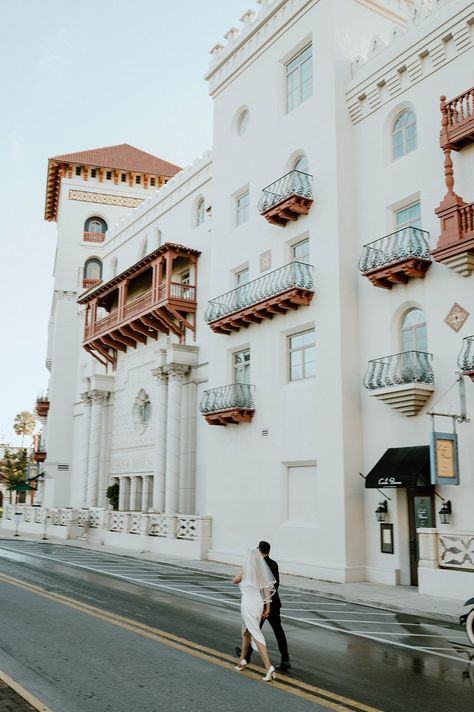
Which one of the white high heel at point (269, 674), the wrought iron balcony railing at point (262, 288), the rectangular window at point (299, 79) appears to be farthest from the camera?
the rectangular window at point (299, 79)

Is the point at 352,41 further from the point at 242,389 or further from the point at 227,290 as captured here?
the point at 242,389

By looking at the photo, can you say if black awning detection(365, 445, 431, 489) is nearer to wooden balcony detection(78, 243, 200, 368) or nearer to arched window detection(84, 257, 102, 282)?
wooden balcony detection(78, 243, 200, 368)

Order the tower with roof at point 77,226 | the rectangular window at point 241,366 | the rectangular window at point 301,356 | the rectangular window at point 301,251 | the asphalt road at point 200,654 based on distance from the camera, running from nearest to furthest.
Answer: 1. the asphalt road at point 200,654
2. the rectangular window at point 301,356
3. the rectangular window at point 301,251
4. the rectangular window at point 241,366
5. the tower with roof at point 77,226

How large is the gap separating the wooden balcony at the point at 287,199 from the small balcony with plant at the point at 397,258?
305 centimetres

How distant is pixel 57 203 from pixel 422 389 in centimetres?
3779

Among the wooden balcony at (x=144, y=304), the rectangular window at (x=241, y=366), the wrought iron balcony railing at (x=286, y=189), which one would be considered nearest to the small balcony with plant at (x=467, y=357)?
the wrought iron balcony railing at (x=286, y=189)

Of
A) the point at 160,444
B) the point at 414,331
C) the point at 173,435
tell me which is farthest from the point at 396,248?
the point at 160,444

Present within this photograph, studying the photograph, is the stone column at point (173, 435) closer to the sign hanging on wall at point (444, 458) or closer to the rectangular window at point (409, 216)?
the rectangular window at point (409, 216)

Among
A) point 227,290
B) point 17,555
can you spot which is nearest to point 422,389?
point 227,290

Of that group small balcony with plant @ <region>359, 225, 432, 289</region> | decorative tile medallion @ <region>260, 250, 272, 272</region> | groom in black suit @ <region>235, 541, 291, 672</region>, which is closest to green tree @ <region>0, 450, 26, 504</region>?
decorative tile medallion @ <region>260, 250, 272, 272</region>

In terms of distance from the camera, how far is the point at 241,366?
23.5m

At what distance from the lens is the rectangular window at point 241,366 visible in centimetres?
2316

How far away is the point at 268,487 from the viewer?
20906 millimetres

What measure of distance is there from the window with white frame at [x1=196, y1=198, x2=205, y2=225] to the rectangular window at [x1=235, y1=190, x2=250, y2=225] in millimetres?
4694
